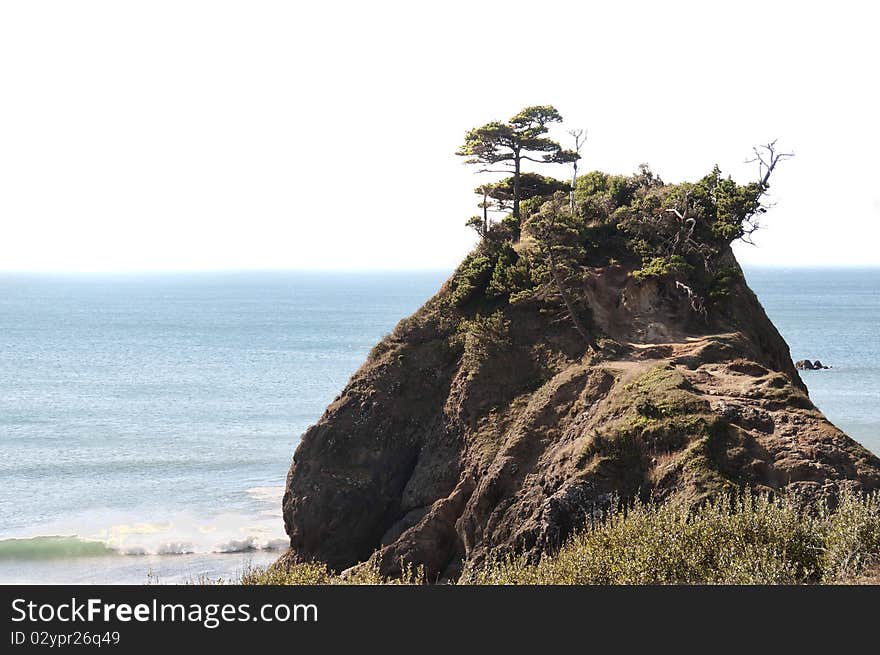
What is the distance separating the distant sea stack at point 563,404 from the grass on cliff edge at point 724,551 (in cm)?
534

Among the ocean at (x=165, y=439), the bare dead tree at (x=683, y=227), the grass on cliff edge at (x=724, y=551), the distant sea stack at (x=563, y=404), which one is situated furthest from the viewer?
the ocean at (x=165, y=439)

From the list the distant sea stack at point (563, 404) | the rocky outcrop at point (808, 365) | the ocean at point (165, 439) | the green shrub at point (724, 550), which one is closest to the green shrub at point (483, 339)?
the distant sea stack at point (563, 404)

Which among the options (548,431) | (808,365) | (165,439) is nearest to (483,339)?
(548,431)

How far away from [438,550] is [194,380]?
3535 inches

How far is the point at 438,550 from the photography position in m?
45.6

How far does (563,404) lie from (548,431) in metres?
1.59

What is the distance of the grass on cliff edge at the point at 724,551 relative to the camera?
3017 centimetres

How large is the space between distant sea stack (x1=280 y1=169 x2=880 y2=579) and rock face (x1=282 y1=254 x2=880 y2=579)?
8cm

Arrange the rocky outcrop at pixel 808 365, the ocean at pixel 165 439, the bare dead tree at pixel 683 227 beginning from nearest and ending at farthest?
the bare dead tree at pixel 683 227, the ocean at pixel 165 439, the rocky outcrop at pixel 808 365

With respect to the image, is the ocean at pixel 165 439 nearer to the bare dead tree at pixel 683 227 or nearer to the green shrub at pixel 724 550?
Result: the bare dead tree at pixel 683 227

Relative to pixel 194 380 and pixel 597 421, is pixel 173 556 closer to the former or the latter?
pixel 597 421

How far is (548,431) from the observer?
45.7m

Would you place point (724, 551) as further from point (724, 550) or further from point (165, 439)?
point (165, 439)

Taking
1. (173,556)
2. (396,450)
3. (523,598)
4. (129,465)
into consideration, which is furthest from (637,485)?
(129,465)
